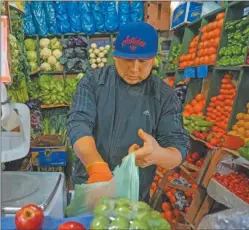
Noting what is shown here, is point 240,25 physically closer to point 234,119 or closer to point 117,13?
point 234,119

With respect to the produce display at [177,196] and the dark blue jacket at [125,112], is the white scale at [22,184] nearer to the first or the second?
the dark blue jacket at [125,112]

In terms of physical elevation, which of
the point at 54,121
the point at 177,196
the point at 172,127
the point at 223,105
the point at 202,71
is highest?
the point at 202,71

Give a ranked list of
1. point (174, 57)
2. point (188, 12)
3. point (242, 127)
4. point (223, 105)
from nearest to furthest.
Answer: point (242, 127) < point (223, 105) < point (188, 12) < point (174, 57)

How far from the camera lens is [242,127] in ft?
11.6

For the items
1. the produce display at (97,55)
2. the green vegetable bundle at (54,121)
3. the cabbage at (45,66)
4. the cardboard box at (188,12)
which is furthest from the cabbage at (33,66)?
the cardboard box at (188,12)

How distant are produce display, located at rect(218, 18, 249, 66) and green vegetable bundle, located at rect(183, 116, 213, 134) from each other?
0.73 meters

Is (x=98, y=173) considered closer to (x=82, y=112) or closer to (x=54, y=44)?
(x=82, y=112)

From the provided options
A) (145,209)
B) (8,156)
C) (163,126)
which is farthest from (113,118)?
(145,209)

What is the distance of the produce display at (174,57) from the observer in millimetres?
5862

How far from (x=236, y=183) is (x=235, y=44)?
1.64 metres

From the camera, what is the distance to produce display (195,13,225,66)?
435 centimetres

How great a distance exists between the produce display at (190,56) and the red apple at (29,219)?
4169 mm

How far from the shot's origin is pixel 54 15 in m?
6.67

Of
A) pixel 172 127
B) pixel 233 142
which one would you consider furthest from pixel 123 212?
pixel 233 142
